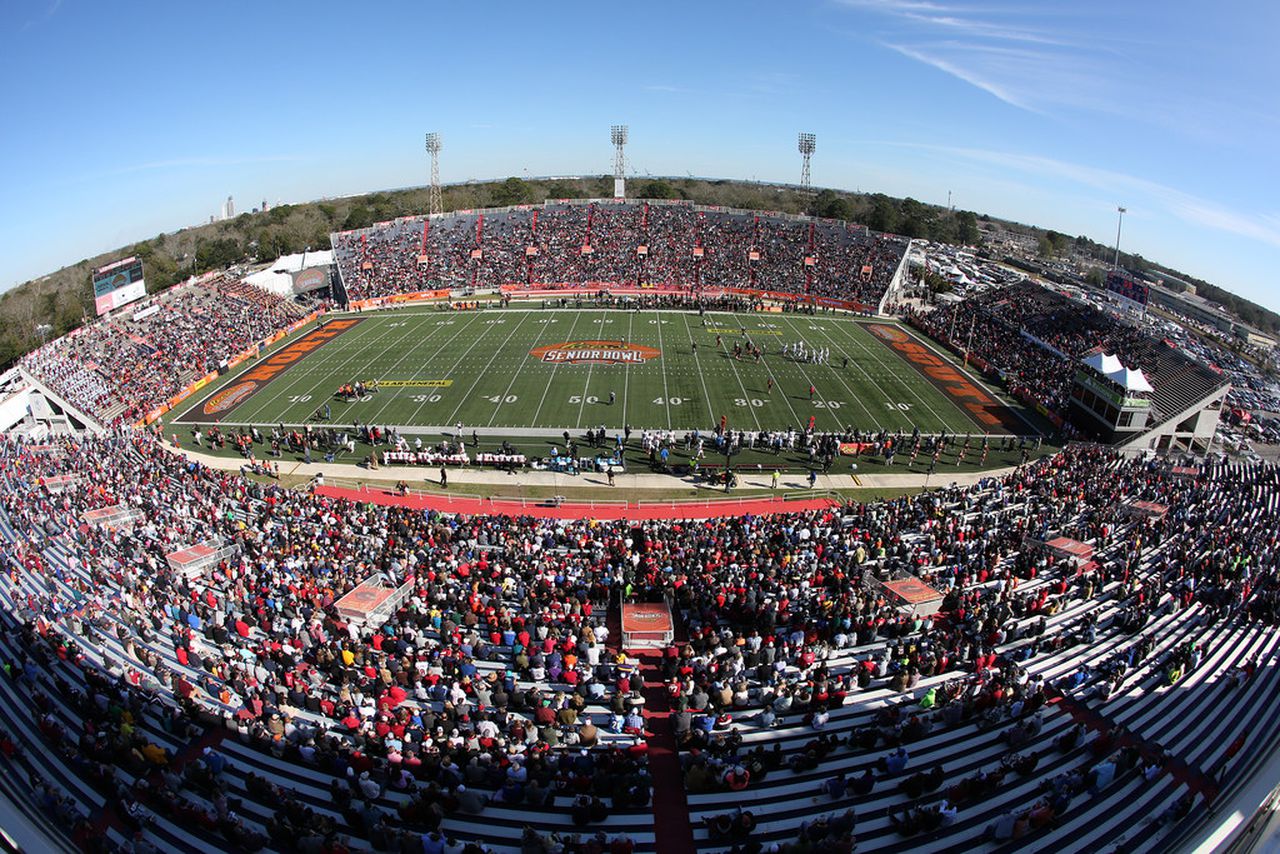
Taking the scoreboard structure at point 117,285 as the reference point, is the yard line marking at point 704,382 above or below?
below

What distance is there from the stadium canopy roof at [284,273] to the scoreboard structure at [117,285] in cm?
914

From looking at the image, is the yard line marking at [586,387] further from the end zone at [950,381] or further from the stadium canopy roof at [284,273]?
the stadium canopy roof at [284,273]

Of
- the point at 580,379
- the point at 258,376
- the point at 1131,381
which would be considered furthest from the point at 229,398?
the point at 1131,381

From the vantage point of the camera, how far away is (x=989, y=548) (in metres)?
18.5

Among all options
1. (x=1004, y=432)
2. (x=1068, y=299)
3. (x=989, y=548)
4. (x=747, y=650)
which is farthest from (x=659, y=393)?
(x=1068, y=299)

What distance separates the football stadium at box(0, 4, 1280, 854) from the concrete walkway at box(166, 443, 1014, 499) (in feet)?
0.66

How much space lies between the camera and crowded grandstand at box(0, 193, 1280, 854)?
991 cm

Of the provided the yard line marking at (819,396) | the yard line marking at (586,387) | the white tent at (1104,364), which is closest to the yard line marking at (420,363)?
the yard line marking at (586,387)

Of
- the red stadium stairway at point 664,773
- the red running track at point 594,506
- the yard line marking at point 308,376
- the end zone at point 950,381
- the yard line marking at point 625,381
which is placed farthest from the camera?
the end zone at point 950,381

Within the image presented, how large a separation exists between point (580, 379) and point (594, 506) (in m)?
15.0

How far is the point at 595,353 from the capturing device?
44.6 meters

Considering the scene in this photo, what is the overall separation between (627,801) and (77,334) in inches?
1880

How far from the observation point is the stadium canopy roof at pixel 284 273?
190 feet

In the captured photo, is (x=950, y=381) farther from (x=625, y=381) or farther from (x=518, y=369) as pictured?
(x=518, y=369)
